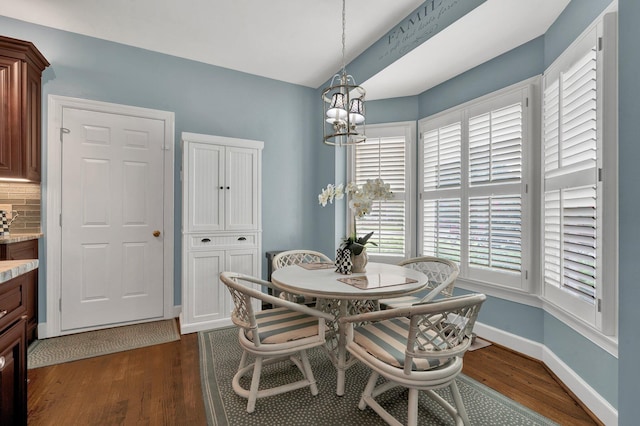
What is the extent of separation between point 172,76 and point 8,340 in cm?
300

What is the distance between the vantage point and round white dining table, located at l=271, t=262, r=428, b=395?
1.72 meters

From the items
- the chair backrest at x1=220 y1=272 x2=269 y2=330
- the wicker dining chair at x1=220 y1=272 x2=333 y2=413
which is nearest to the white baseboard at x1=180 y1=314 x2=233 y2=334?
the wicker dining chair at x1=220 y1=272 x2=333 y2=413

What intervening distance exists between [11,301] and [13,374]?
0.30m

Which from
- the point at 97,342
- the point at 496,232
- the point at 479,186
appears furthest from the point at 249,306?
the point at 479,186

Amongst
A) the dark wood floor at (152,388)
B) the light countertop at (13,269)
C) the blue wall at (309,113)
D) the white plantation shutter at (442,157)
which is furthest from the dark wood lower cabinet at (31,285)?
the white plantation shutter at (442,157)

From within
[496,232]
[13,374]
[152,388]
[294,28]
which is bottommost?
[152,388]

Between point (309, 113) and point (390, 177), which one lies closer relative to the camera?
point (390, 177)

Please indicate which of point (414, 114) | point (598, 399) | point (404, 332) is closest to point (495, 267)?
point (598, 399)

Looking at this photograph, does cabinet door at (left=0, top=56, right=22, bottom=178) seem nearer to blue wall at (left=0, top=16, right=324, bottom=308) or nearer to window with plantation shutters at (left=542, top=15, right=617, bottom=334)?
blue wall at (left=0, top=16, right=324, bottom=308)

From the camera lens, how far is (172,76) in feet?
11.1

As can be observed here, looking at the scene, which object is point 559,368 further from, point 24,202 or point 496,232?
point 24,202

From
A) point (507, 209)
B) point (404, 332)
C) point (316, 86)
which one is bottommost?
point (404, 332)

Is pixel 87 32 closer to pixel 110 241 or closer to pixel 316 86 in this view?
pixel 110 241

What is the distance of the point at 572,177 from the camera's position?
2010mm
